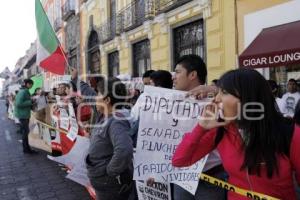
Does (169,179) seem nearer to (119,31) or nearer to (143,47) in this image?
(143,47)

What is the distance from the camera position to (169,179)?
10.7 ft

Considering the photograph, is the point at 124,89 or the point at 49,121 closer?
the point at 124,89

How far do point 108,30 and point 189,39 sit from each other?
7.86 m

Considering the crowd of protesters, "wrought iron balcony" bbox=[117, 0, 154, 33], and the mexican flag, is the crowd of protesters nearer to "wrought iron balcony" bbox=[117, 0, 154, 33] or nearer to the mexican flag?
the mexican flag

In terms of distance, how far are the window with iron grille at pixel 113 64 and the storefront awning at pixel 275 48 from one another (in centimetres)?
1134

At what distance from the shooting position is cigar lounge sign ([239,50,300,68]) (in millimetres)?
7590

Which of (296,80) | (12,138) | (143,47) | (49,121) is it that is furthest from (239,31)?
(12,138)

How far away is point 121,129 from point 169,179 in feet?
1.74

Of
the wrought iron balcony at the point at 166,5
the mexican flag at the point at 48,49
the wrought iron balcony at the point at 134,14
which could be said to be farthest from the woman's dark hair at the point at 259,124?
the wrought iron balcony at the point at 134,14

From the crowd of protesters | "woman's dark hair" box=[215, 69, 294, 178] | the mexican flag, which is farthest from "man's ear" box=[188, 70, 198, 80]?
the mexican flag

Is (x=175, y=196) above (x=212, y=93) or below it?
below

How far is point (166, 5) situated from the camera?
13680 millimetres

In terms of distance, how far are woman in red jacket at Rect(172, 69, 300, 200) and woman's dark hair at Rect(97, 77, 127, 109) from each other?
128cm

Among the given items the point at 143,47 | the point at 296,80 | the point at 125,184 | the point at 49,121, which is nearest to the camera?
the point at 125,184
